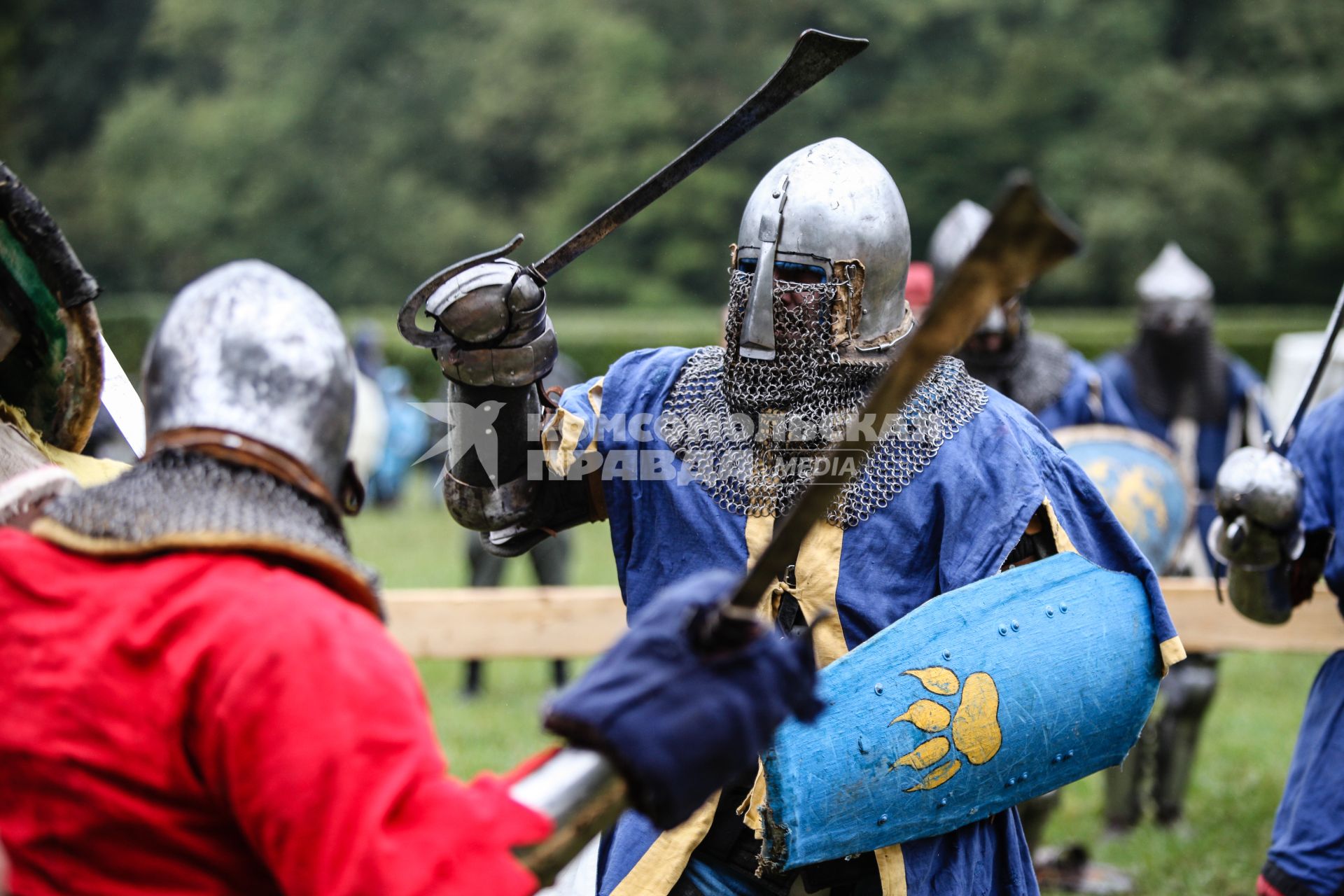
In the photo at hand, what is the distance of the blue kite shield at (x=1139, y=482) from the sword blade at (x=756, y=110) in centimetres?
230

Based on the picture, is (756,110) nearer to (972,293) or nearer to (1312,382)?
(972,293)

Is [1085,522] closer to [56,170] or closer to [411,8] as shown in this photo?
[411,8]

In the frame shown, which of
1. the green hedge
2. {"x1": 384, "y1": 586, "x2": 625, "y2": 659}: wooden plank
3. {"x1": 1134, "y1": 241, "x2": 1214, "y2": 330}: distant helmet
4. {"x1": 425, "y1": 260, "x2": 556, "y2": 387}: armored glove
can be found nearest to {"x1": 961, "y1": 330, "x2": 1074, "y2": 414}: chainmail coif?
{"x1": 384, "y1": 586, "x2": 625, "y2": 659}: wooden plank

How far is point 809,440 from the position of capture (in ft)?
8.43

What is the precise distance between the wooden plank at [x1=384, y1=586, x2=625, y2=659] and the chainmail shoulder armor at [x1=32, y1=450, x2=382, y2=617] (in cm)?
358

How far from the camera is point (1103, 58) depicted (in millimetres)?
26531

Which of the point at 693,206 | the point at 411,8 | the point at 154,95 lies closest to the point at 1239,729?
the point at 693,206

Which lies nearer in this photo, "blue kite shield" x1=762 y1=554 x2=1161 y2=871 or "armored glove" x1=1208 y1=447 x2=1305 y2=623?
"blue kite shield" x1=762 y1=554 x2=1161 y2=871

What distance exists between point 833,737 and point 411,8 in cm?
3185

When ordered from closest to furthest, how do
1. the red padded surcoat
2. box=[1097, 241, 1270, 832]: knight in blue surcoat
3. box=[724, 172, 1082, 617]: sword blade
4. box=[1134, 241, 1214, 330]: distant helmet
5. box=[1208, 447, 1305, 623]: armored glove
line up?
1. the red padded surcoat
2. box=[724, 172, 1082, 617]: sword blade
3. box=[1208, 447, 1305, 623]: armored glove
4. box=[1097, 241, 1270, 832]: knight in blue surcoat
5. box=[1134, 241, 1214, 330]: distant helmet

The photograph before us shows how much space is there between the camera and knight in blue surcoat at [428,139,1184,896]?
95.0 inches

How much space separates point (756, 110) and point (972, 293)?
1.09 meters

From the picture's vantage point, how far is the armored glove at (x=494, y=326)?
2.50 meters

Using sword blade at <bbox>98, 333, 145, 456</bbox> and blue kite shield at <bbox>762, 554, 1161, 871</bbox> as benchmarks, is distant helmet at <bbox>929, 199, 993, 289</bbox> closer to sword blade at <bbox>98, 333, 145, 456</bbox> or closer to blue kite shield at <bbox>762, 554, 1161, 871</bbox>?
blue kite shield at <bbox>762, 554, 1161, 871</bbox>
